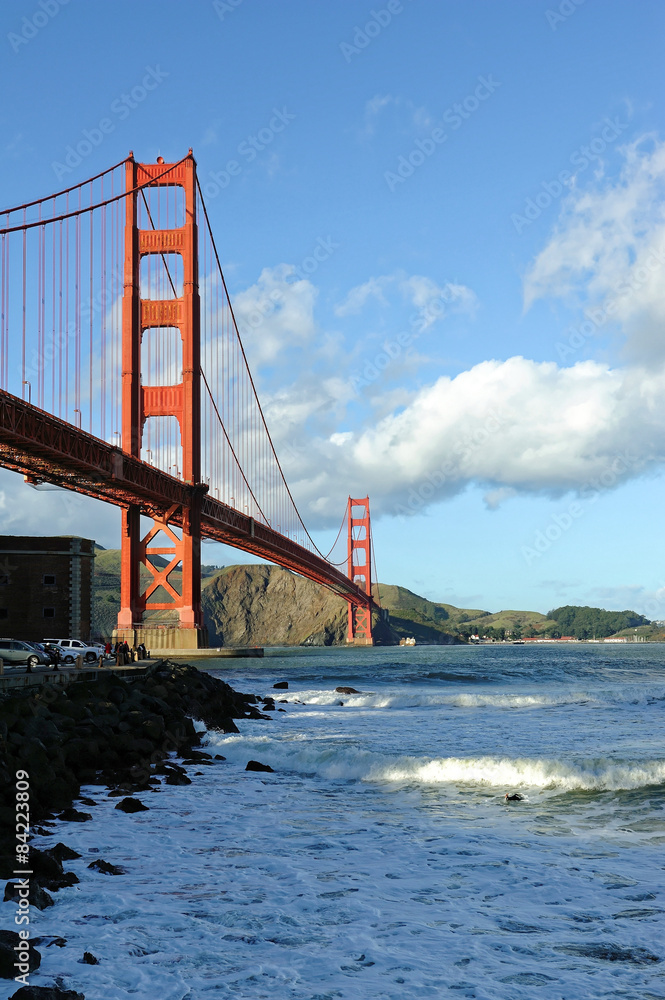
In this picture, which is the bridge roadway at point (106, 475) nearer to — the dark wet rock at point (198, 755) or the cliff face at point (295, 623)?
the dark wet rock at point (198, 755)

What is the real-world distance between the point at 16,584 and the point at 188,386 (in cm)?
1714

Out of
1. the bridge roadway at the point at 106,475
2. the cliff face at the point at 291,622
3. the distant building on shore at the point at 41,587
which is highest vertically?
the bridge roadway at the point at 106,475

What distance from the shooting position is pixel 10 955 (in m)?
5.32

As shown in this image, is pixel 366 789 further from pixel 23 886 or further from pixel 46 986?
pixel 46 986

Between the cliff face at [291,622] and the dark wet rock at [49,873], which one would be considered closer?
the dark wet rock at [49,873]

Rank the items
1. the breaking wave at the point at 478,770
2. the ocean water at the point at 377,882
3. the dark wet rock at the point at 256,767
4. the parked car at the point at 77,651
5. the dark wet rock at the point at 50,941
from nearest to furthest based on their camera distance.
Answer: the ocean water at the point at 377,882, the dark wet rock at the point at 50,941, the breaking wave at the point at 478,770, the dark wet rock at the point at 256,767, the parked car at the point at 77,651

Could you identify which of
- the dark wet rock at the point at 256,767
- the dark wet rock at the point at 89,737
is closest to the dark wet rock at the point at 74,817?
the dark wet rock at the point at 89,737

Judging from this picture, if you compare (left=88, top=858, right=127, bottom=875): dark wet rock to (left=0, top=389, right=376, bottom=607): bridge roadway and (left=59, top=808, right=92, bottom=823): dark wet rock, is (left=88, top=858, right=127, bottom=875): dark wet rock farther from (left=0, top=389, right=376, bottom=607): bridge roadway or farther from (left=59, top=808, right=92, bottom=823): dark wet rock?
(left=0, top=389, right=376, bottom=607): bridge roadway

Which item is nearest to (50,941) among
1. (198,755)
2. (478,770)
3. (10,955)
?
(10,955)

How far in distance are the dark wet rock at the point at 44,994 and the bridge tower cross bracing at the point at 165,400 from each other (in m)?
45.1

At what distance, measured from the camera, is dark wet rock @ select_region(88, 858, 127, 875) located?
7719 mm

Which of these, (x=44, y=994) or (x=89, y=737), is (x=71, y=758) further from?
(x=44, y=994)

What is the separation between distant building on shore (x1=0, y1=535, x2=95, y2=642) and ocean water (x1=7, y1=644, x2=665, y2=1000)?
Answer: 2730 centimetres

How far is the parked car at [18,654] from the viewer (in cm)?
2508
